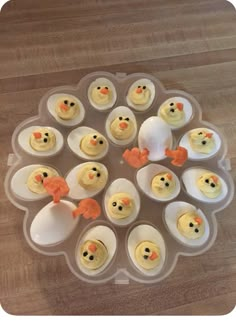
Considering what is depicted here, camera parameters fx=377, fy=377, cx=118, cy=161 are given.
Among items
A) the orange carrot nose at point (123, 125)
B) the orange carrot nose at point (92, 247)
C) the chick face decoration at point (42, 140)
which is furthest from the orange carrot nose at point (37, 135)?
the orange carrot nose at point (92, 247)

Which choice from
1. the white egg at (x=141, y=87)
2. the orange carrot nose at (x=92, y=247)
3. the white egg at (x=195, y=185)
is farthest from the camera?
the white egg at (x=141, y=87)

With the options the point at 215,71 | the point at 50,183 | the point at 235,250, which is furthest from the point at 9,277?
Answer: the point at 215,71

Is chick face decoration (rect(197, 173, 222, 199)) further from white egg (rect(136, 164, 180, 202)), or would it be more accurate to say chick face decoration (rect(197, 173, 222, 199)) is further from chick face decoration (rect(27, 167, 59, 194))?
chick face decoration (rect(27, 167, 59, 194))

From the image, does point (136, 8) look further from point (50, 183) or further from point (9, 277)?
point (9, 277)

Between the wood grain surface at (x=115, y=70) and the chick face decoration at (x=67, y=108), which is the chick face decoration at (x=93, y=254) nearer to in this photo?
the wood grain surface at (x=115, y=70)

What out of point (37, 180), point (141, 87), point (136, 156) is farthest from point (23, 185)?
point (141, 87)


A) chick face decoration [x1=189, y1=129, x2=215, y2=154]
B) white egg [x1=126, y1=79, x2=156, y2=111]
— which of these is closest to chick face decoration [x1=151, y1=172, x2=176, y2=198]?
chick face decoration [x1=189, y1=129, x2=215, y2=154]
